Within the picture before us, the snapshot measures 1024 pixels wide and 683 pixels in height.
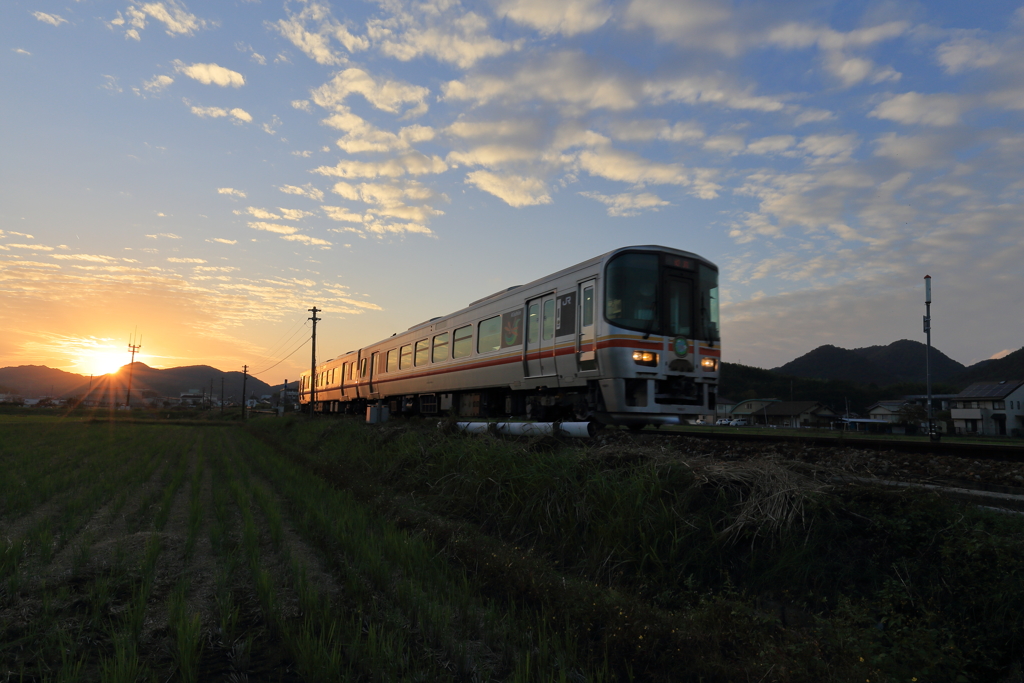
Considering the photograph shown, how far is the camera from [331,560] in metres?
4.75

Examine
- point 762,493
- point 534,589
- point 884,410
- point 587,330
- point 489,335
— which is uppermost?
point 489,335

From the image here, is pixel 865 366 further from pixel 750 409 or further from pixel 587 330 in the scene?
pixel 587 330

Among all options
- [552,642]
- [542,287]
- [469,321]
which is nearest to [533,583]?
[552,642]

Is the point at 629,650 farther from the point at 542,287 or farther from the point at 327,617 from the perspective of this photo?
the point at 542,287

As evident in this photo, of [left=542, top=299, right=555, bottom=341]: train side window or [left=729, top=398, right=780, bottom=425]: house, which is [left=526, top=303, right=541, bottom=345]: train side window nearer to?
[left=542, top=299, right=555, bottom=341]: train side window

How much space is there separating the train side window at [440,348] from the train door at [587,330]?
276 inches

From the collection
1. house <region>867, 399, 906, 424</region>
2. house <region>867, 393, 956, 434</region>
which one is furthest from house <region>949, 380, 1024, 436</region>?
house <region>867, 399, 906, 424</region>

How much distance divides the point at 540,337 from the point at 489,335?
8.58 feet

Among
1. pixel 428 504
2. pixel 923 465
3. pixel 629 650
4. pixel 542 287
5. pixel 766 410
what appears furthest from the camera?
pixel 766 410

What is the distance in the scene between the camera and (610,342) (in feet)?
30.5

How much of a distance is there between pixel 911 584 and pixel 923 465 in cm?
296

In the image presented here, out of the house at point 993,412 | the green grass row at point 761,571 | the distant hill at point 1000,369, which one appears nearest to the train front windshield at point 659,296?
the green grass row at point 761,571

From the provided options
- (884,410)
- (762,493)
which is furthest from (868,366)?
(762,493)

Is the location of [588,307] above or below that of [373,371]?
above
